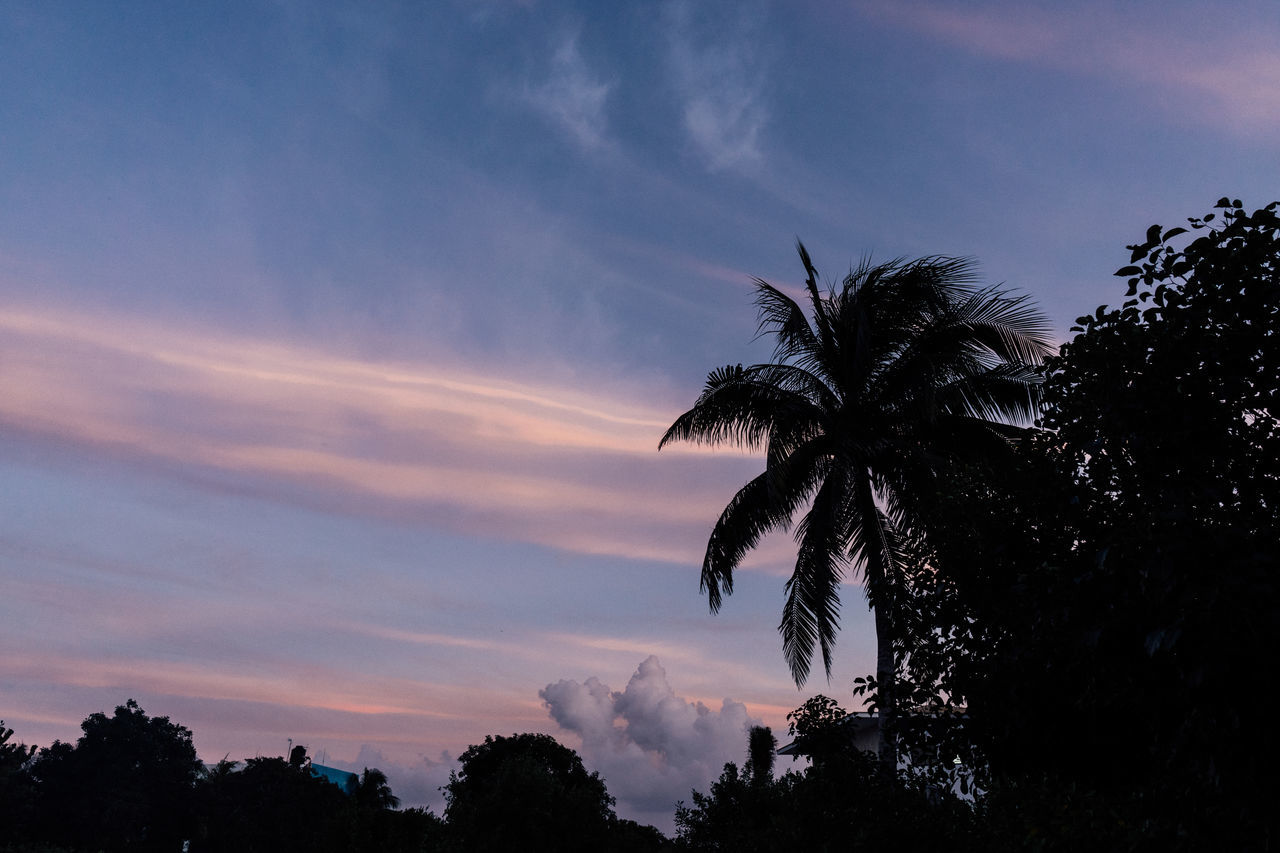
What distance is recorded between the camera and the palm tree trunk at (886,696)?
1351cm

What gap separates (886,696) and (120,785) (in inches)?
3538

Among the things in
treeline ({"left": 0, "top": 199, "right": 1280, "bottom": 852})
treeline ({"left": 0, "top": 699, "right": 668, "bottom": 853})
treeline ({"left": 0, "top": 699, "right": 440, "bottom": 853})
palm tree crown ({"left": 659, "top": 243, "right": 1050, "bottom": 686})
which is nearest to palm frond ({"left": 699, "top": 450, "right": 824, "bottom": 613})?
palm tree crown ({"left": 659, "top": 243, "right": 1050, "bottom": 686})

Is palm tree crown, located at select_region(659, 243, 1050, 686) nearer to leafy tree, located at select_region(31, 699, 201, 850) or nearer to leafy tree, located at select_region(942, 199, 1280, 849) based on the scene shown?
leafy tree, located at select_region(942, 199, 1280, 849)

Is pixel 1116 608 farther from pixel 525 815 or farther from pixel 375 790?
pixel 375 790

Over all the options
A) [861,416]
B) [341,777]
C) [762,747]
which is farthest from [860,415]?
[341,777]

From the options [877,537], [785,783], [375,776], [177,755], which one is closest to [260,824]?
[177,755]

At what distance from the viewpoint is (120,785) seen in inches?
3383

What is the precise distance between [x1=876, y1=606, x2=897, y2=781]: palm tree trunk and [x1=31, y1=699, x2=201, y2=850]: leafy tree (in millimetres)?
80382

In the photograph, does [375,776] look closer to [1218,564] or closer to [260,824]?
[260,824]

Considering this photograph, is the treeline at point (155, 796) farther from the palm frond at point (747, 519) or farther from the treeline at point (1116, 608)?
the treeline at point (1116, 608)

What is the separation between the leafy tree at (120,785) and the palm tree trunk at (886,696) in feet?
264

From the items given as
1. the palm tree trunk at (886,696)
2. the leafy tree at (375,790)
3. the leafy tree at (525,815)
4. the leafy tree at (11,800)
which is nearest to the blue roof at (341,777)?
the leafy tree at (375,790)

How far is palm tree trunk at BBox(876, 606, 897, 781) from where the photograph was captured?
13.5 meters

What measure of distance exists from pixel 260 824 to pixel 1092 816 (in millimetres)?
86648
